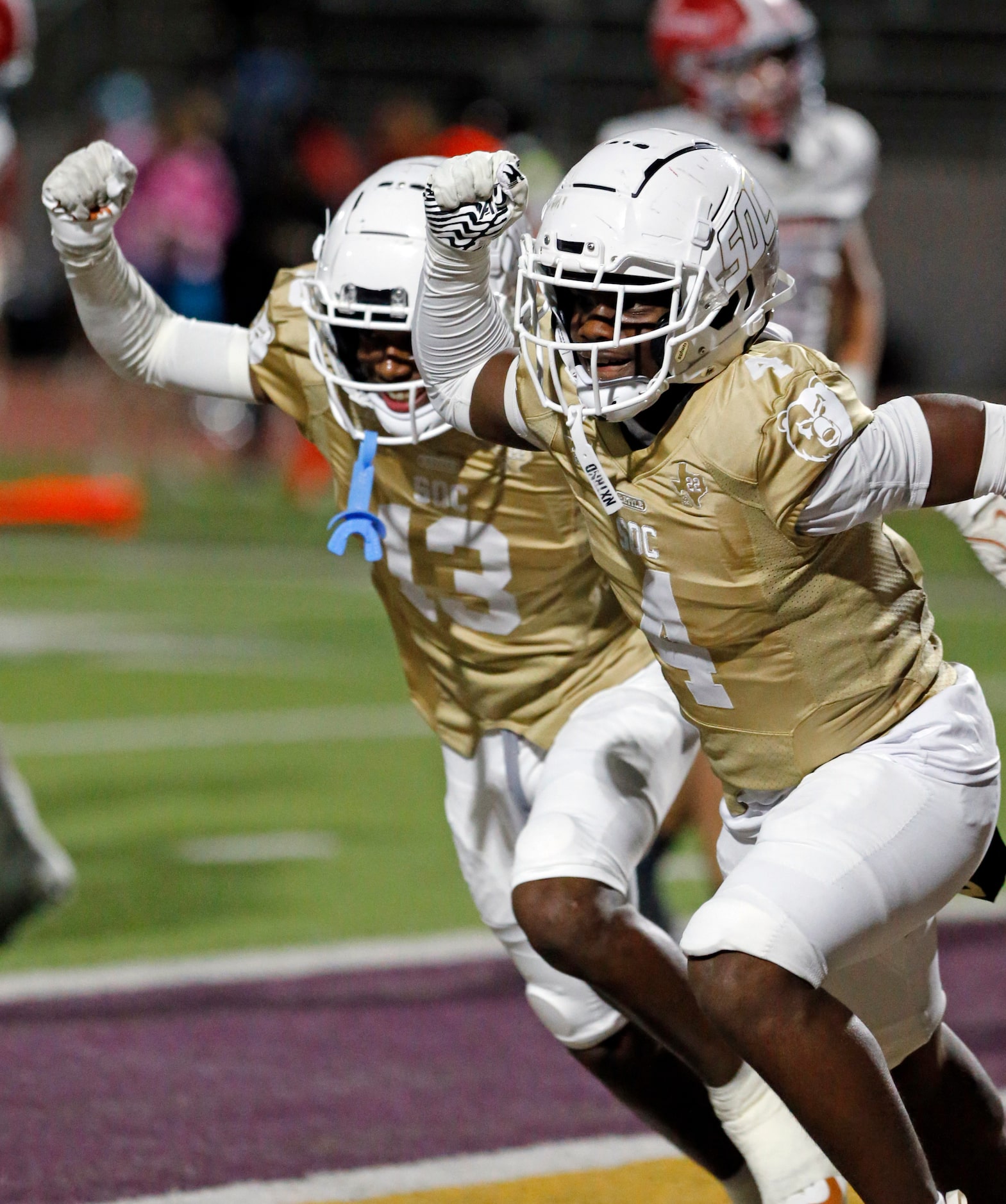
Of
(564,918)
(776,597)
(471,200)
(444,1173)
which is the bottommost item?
(444,1173)

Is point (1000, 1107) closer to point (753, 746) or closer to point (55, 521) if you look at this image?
point (753, 746)

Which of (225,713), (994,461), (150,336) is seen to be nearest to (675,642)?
(994,461)

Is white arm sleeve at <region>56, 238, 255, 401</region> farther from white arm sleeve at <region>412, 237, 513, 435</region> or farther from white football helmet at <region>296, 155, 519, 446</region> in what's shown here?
white arm sleeve at <region>412, 237, 513, 435</region>

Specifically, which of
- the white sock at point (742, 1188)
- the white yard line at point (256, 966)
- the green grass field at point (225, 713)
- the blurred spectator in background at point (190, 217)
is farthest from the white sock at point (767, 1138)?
the blurred spectator in background at point (190, 217)

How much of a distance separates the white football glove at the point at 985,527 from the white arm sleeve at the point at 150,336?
133 cm

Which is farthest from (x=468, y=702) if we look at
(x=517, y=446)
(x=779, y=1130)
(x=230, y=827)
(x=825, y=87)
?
(x=825, y=87)

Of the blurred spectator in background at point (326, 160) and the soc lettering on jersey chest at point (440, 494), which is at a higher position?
the soc lettering on jersey chest at point (440, 494)

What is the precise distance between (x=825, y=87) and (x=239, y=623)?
10944mm

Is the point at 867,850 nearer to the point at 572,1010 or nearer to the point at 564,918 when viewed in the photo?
the point at 564,918

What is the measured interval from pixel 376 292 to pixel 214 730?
4.30m

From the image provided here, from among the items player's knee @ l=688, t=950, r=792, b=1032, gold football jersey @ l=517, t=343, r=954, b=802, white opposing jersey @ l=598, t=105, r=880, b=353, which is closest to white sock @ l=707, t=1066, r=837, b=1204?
player's knee @ l=688, t=950, r=792, b=1032

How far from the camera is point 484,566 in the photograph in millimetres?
3588

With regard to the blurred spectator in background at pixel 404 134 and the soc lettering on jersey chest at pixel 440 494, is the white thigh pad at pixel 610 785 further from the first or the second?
the blurred spectator in background at pixel 404 134

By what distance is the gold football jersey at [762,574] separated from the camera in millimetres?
2795
